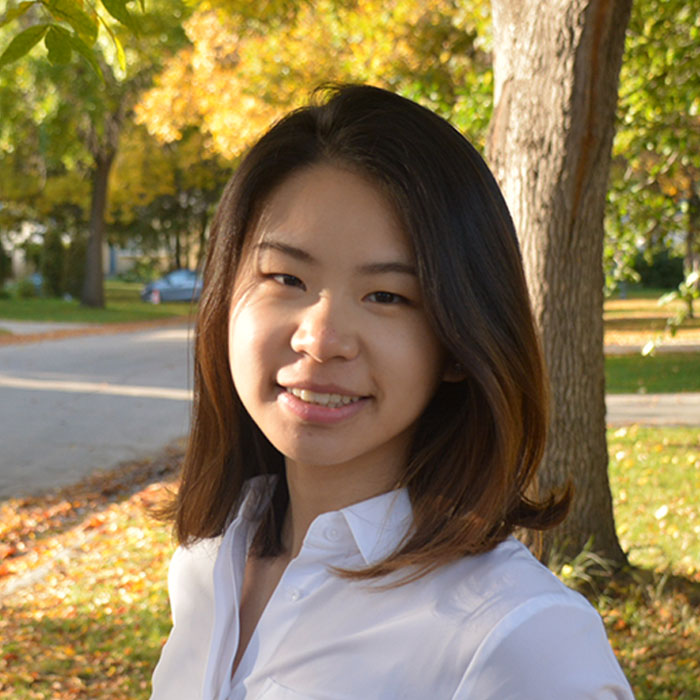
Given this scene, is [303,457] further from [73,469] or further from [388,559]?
[73,469]

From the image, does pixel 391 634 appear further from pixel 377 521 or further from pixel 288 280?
pixel 288 280

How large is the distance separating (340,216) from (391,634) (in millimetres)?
591

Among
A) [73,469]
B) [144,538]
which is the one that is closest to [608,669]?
[144,538]

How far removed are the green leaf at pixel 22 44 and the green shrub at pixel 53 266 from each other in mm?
32997

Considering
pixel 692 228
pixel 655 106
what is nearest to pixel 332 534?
pixel 655 106

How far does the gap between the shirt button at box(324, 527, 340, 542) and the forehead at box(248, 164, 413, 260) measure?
43cm

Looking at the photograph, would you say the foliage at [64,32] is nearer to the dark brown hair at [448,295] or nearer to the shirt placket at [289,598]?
the dark brown hair at [448,295]

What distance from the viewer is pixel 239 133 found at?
16.6m

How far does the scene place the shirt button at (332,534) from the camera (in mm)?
1560

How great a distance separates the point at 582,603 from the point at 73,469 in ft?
26.2

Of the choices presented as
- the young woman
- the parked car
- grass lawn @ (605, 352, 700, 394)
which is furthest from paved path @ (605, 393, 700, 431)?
the parked car

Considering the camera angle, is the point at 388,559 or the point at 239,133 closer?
the point at 388,559

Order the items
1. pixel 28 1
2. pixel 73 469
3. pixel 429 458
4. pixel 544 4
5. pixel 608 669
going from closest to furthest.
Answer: pixel 608 669
pixel 429 458
pixel 28 1
pixel 544 4
pixel 73 469

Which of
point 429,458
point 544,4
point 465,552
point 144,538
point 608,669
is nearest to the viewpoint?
point 608,669
